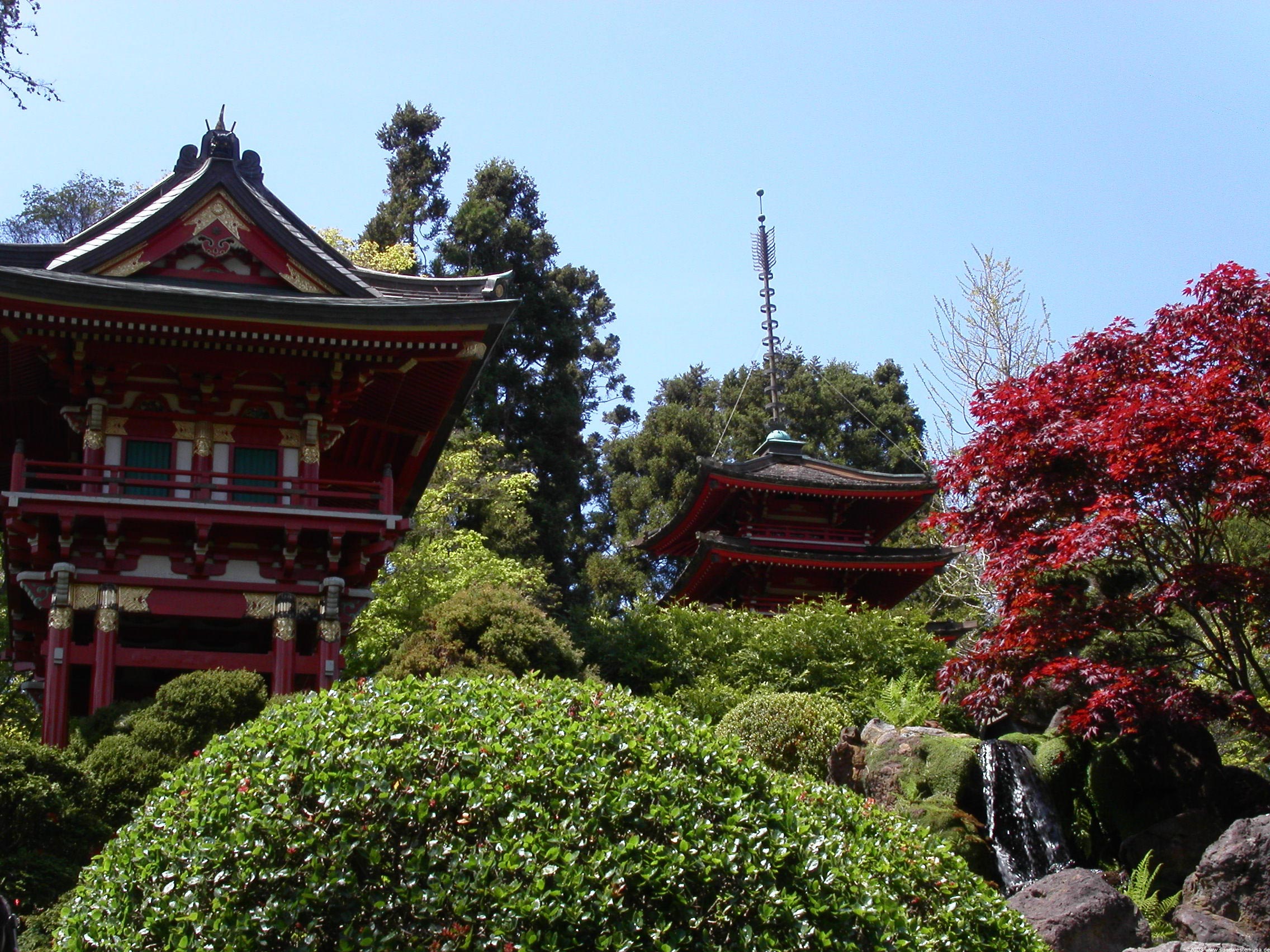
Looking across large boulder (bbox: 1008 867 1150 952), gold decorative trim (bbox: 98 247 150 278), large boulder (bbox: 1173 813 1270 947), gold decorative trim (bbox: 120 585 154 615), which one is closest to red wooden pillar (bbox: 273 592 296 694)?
gold decorative trim (bbox: 120 585 154 615)

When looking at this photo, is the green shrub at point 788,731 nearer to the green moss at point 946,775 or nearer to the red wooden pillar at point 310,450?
the green moss at point 946,775

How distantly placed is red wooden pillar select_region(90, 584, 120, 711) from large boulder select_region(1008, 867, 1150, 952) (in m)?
10.6

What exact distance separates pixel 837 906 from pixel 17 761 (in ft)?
27.9

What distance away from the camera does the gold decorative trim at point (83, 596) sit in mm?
15938

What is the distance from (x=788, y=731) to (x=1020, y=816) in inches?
118

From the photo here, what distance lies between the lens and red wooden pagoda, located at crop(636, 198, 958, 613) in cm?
2683

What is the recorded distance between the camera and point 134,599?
53.2ft

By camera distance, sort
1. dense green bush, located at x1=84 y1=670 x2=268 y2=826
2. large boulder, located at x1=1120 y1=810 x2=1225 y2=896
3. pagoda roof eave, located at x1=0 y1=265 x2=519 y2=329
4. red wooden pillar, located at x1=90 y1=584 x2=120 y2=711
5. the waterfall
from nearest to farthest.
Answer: dense green bush, located at x1=84 y1=670 x2=268 y2=826
large boulder, located at x1=1120 y1=810 x2=1225 y2=896
the waterfall
pagoda roof eave, located at x1=0 y1=265 x2=519 y2=329
red wooden pillar, located at x1=90 y1=584 x2=120 y2=711

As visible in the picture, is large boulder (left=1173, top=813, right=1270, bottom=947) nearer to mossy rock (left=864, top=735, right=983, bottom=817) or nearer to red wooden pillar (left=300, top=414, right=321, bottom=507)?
mossy rock (left=864, top=735, right=983, bottom=817)

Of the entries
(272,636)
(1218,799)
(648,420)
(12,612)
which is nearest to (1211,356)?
(1218,799)

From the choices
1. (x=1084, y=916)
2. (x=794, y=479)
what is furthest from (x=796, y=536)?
(x=1084, y=916)

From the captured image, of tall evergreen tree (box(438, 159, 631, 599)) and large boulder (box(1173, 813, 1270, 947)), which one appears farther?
tall evergreen tree (box(438, 159, 631, 599))

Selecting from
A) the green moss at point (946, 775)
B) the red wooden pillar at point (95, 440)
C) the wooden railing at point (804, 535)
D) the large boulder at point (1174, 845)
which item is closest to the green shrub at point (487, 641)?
the red wooden pillar at point (95, 440)

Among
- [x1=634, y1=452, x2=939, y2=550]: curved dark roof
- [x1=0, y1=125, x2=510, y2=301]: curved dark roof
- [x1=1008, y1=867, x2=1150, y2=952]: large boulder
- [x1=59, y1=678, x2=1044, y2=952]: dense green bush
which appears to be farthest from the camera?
[x1=634, y1=452, x2=939, y2=550]: curved dark roof
